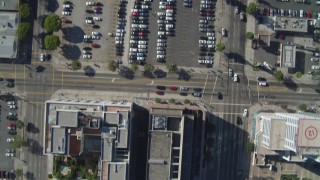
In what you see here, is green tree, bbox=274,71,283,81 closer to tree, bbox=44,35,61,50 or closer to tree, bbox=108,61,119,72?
tree, bbox=108,61,119,72

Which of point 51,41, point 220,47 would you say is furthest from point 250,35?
point 51,41

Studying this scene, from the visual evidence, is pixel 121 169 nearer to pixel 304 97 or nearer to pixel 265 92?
pixel 265 92

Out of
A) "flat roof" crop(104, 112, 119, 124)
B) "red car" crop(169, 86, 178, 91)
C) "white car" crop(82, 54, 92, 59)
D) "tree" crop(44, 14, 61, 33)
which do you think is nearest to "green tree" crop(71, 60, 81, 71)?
"white car" crop(82, 54, 92, 59)

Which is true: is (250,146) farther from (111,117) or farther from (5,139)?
(5,139)

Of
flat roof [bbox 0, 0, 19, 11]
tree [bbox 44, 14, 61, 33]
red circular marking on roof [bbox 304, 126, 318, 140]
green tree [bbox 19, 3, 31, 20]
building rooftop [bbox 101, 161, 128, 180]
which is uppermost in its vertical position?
flat roof [bbox 0, 0, 19, 11]

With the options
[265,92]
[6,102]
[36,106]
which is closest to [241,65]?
[265,92]

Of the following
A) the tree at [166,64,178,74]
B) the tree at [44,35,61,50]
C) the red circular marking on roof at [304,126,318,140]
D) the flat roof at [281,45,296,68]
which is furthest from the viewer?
the flat roof at [281,45,296,68]
